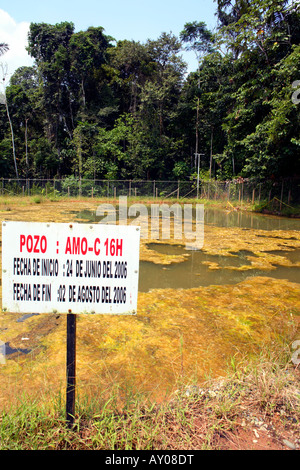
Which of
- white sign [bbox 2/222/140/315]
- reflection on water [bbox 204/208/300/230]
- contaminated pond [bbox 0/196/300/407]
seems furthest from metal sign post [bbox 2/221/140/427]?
reflection on water [bbox 204/208/300/230]

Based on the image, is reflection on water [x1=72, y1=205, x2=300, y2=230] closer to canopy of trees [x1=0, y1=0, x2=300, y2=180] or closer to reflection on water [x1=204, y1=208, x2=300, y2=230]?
reflection on water [x1=204, y1=208, x2=300, y2=230]

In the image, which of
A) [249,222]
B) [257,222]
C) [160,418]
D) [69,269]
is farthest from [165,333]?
[257,222]

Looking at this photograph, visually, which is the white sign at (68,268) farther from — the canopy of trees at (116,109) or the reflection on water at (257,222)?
the canopy of trees at (116,109)

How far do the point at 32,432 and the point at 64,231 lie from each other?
1125 millimetres

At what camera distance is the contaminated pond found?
8.57ft

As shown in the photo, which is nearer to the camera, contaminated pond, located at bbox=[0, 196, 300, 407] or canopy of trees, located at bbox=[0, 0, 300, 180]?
contaminated pond, located at bbox=[0, 196, 300, 407]

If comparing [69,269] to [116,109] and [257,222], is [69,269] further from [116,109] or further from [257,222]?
[116,109]

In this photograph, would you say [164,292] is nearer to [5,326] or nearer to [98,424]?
[5,326]

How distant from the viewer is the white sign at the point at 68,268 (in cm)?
176

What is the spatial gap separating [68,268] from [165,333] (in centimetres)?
202

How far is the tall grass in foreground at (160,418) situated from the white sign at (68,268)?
0.64 meters

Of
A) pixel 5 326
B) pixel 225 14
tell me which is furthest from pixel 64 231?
pixel 225 14

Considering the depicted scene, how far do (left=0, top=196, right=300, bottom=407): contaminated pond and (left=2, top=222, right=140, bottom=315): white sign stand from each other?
73 centimetres

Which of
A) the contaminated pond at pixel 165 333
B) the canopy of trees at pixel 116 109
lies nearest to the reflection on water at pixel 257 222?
the contaminated pond at pixel 165 333
